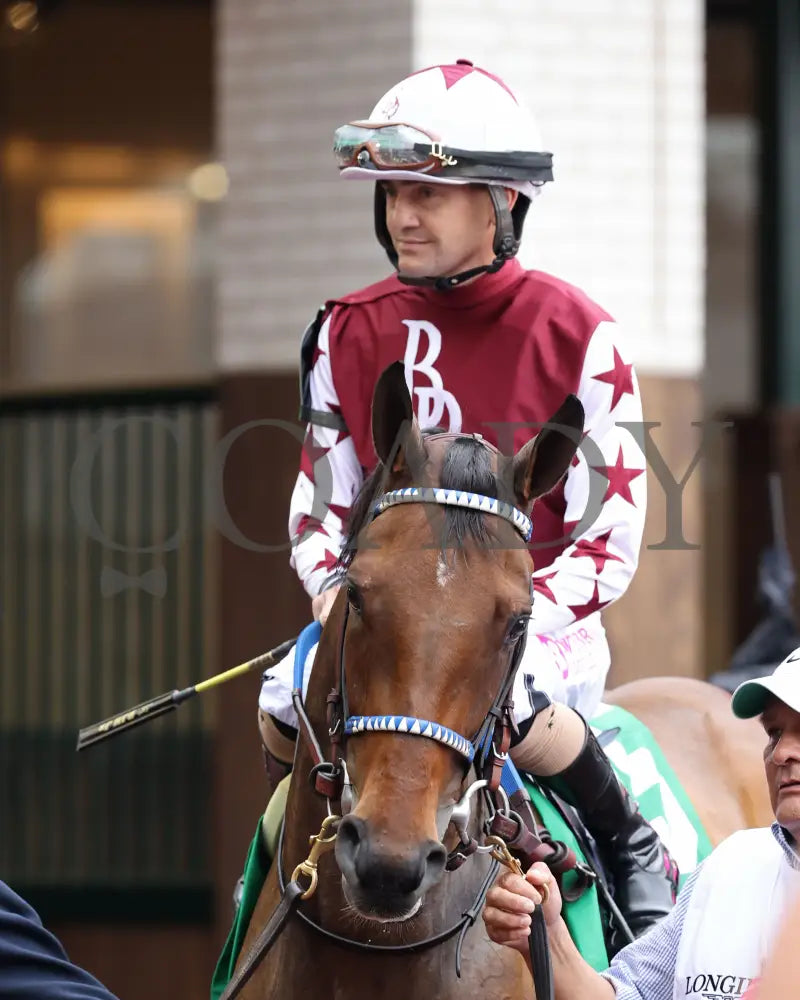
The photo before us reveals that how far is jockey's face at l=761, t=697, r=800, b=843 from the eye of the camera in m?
2.51

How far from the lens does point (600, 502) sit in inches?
134

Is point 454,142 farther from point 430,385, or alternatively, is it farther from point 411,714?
point 411,714

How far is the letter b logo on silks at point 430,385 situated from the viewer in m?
3.58

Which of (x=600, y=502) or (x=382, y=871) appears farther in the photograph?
(x=600, y=502)


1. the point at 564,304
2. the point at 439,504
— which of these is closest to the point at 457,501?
the point at 439,504

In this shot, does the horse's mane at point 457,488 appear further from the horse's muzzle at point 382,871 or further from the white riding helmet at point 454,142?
the white riding helmet at point 454,142

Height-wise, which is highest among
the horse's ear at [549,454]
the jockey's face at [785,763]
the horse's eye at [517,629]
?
the horse's ear at [549,454]

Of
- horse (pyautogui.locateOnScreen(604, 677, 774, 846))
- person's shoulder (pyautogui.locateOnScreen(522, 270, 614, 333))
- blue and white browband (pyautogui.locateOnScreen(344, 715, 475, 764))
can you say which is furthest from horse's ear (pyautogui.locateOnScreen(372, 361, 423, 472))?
horse (pyautogui.locateOnScreen(604, 677, 774, 846))

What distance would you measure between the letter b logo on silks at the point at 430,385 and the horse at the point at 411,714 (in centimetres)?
66

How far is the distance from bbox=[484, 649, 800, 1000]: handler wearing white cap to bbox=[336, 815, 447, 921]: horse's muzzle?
0.51 feet

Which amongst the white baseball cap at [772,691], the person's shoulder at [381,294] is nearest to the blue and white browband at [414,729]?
the white baseball cap at [772,691]

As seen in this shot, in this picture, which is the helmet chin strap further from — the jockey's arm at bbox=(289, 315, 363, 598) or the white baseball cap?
the white baseball cap

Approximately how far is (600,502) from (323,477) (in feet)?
2.15

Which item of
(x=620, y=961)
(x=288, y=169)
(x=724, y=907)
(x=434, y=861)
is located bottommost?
(x=620, y=961)
